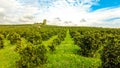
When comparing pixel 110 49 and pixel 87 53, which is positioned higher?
pixel 110 49

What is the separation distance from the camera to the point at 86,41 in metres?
32.1

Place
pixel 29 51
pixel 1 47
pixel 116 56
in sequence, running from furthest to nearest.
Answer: pixel 1 47 < pixel 29 51 < pixel 116 56

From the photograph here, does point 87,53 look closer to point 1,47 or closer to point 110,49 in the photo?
point 110,49

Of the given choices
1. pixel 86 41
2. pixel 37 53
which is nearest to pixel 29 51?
pixel 37 53

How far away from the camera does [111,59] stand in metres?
19.5

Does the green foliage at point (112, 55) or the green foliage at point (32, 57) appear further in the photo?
the green foliage at point (32, 57)

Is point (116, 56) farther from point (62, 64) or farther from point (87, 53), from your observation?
point (87, 53)

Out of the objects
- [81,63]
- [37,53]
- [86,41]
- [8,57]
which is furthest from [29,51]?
[86,41]

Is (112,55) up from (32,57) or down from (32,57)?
up

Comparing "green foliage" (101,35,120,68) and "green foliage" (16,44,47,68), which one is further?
"green foliage" (16,44,47,68)

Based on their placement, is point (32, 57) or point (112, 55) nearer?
point (112, 55)

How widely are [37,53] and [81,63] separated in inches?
223

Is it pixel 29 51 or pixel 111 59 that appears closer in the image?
pixel 111 59

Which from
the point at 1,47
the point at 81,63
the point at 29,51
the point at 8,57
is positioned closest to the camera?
the point at 29,51
